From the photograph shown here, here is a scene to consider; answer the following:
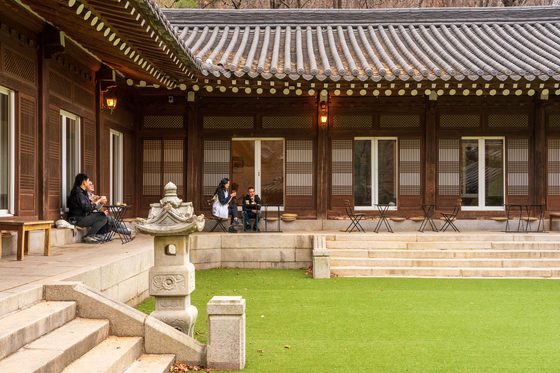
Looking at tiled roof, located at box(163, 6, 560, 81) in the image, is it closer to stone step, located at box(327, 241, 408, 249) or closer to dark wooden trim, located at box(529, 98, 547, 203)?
dark wooden trim, located at box(529, 98, 547, 203)

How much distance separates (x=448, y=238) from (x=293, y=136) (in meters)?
4.46

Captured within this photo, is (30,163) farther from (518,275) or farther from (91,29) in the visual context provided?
(518,275)

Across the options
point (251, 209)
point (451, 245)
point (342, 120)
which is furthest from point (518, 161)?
point (251, 209)

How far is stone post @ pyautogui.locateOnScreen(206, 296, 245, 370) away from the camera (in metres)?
4.36

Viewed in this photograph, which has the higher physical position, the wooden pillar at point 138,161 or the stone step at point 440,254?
the wooden pillar at point 138,161

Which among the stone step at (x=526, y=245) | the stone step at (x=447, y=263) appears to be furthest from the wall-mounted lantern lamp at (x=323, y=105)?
the stone step at (x=526, y=245)

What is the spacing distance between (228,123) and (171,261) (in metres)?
7.90

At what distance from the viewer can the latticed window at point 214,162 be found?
40.7ft

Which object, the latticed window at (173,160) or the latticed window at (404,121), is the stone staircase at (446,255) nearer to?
the latticed window at (404,121)

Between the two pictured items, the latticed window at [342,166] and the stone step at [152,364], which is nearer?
the stone step at [152,364]

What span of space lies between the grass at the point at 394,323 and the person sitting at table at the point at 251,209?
2410 millimetres

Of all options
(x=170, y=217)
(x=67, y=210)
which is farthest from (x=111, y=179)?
(x=170, y=217)

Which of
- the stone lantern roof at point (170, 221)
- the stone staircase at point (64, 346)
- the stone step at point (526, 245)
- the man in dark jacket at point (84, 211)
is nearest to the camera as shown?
the stone staircase at point (64, 346)

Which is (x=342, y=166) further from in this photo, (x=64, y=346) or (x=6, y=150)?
(x=64, y=346)
